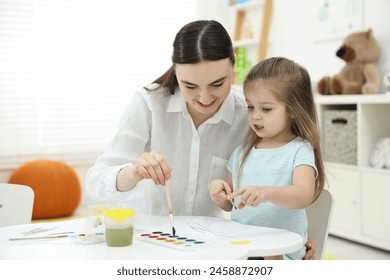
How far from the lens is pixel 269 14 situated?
3.18 m

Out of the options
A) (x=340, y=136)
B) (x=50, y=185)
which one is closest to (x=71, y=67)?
(x=50, y=185)

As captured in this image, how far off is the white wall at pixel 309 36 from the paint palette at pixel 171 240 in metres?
1.85

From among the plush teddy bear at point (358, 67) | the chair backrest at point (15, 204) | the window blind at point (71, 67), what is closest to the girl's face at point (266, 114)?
the chair backrest at point (15, 204)

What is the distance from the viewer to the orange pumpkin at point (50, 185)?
8.99 feet

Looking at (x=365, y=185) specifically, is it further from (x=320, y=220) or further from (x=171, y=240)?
(x=171, y=240)

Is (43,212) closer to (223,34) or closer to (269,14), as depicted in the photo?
(269,14)

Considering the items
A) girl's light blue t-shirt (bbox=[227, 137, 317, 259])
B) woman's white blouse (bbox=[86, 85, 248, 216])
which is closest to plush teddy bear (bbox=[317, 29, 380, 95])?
woman's white blouse (bbox=[86, 85, 248, 216])

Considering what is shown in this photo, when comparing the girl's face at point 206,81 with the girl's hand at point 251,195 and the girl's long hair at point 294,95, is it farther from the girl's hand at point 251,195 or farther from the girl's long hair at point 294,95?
the girl's hand at point 251,195

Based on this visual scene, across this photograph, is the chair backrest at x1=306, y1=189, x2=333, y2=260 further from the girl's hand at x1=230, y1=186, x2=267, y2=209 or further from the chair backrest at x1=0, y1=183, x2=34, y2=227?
the chair backrest at x1=0, y1=183, x2=34, y2=227

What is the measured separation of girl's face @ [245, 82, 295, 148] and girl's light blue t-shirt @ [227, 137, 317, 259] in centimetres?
4

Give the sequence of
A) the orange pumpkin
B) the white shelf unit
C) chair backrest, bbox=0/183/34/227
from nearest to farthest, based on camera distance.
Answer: chair backrest, bbox=0/183/34/227, the white shelf unit, the orange pumpkin

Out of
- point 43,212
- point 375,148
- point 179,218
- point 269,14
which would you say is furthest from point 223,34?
point 269,14

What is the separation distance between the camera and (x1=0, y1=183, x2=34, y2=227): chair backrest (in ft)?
3.87

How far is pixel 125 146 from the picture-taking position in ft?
3.93
